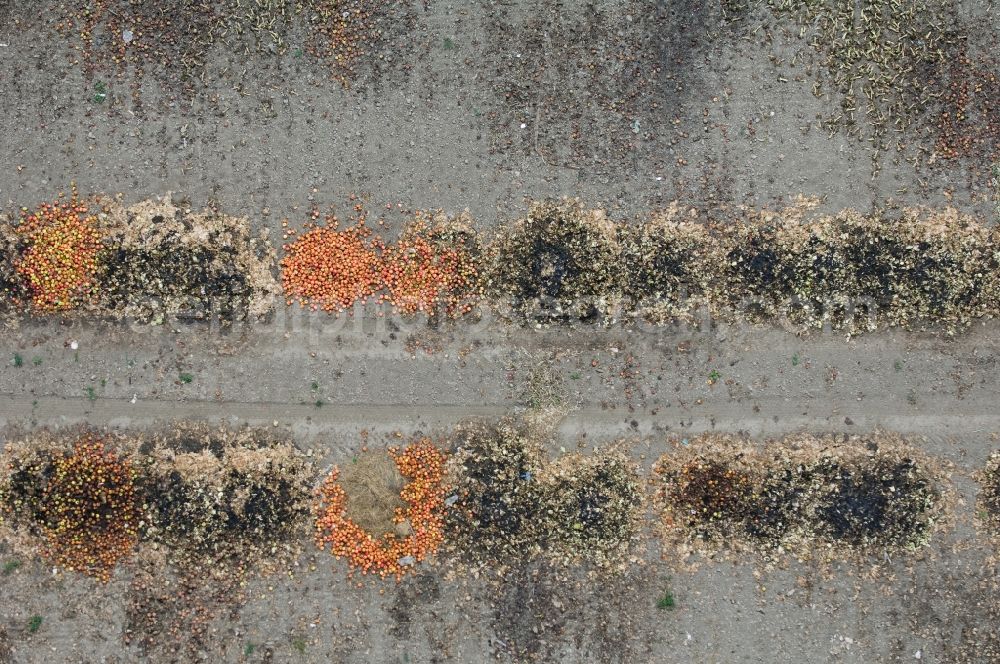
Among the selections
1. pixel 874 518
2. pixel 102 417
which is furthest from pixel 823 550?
pixel 102 417

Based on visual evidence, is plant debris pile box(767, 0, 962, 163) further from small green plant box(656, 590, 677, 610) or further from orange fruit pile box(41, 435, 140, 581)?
orange fruit pile box(41, 435, 140, 581)

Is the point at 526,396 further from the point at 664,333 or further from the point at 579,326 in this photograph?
the point at 664,333

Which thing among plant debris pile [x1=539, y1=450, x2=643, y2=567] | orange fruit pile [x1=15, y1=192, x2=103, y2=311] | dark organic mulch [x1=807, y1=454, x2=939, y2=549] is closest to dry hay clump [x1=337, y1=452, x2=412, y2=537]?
plant debris pile [x1=539, y1=450, x2=643, y2=567]

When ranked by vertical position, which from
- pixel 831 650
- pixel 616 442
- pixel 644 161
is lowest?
pixel 831 650

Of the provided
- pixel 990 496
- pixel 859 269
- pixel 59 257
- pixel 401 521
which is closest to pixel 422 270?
pixel 401 521

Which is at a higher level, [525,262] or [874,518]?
[525,262]

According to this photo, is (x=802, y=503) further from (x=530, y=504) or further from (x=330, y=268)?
(x=330, y=268)
